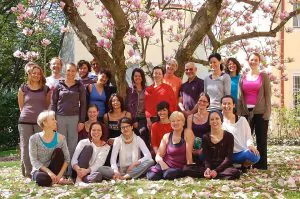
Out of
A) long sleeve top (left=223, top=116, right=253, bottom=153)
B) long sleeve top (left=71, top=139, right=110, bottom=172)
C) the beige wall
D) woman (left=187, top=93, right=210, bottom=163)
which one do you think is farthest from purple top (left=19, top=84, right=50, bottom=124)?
the beige wall

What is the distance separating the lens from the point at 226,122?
734 centimetres

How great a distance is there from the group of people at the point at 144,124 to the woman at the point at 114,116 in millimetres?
16

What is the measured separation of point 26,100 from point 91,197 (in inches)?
103

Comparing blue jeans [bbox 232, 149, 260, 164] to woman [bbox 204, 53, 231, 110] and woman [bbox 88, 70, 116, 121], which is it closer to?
woman [bbox 204, 53, 231, 110]

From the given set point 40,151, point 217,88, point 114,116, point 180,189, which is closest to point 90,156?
point 40,151

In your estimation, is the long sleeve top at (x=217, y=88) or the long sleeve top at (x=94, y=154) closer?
the long sleeve top at (x=94, y=154)

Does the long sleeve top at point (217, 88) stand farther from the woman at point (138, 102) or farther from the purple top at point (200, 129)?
the woman at point (138, 102)

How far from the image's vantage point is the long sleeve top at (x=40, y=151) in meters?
6.95

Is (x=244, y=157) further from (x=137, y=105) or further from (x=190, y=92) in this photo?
(x=137, y=105)

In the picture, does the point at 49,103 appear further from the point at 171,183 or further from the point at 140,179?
the point at 171,183

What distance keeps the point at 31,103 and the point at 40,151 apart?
1.00 m

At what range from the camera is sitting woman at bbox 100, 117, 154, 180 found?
278 inches

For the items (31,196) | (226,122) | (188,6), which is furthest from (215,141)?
(188,6)

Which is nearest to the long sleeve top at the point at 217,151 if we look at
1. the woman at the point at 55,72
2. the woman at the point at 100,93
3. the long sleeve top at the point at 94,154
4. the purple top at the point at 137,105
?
the purple top at the point at 137,105
